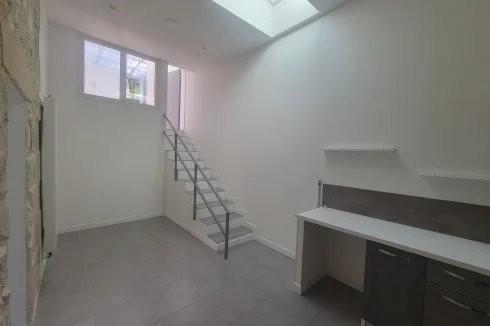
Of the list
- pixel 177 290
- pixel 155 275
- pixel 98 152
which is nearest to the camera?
pixel 177 290

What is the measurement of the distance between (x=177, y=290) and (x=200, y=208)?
58.3 inches

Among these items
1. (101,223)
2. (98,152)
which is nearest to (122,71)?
(98,152)

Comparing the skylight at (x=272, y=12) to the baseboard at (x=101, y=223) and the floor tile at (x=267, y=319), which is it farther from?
the baseboard at (x=101, y=223)

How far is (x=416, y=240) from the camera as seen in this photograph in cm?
169

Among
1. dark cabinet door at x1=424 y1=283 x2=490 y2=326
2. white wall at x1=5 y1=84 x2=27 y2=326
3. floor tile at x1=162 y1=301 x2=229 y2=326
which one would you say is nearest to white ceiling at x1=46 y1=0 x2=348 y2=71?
white wall at x1=5 y1=84 x2=27 y2=326

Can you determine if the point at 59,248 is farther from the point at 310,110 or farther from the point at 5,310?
the point at 310,110

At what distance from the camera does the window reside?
3807mm

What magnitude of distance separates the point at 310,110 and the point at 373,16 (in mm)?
1122

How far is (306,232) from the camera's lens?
2297 mm

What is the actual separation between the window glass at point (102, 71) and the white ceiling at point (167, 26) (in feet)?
0.88

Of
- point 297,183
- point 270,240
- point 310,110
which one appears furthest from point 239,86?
point 270,240

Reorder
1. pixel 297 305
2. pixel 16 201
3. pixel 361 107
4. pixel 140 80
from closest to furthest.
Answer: pixel 16 201, pixel 297 305, pixel 361 107, pixel 140 80

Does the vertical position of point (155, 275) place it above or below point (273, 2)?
below

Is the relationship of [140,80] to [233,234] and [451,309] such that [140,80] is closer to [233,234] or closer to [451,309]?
[233,234]
